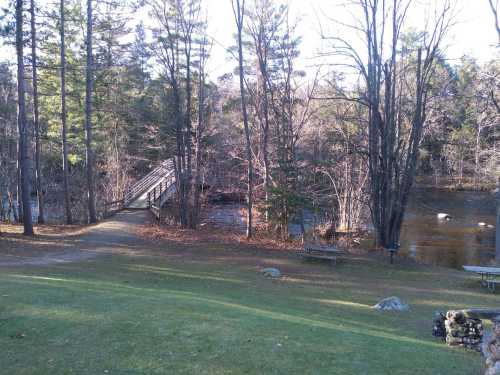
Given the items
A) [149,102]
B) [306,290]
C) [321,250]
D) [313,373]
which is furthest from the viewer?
[149,102]

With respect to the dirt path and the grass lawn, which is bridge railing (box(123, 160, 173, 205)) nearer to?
the dirt path

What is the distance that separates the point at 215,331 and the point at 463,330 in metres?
4.05

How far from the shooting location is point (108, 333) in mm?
6371

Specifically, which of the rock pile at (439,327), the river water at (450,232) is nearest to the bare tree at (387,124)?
the river water at (450,232)

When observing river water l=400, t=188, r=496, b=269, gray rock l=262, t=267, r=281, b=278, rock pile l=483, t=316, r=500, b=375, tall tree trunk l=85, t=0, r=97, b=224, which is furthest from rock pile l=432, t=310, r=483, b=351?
tall tree trunk l=85, t=0, r=97, b=224

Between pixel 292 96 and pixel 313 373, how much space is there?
1774 cm

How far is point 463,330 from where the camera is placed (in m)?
7.53

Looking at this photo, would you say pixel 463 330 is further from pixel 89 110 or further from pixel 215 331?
pixel 89 110

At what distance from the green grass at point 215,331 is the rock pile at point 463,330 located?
8.9 inches

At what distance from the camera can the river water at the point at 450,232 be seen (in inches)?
816

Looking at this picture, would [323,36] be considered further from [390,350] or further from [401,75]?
[390,350]

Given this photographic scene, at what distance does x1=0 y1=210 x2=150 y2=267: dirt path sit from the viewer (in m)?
14.9

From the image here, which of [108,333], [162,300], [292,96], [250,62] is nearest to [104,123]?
[250,62]

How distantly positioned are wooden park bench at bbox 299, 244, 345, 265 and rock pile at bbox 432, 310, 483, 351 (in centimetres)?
803
